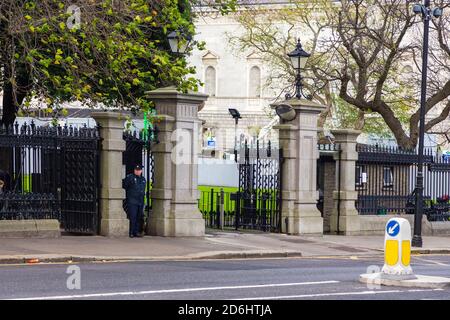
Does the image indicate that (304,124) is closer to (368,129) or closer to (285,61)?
(285,61)

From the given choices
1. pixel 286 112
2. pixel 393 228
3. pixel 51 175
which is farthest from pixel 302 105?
pixel 393 228

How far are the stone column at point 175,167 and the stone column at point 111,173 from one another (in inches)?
49.3

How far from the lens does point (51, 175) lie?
24562 millimetres

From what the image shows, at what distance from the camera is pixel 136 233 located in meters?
25.4

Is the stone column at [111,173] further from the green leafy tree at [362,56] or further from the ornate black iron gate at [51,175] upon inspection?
the green leafy tree at [362,56]

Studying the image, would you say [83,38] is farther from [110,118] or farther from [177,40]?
[177,40]

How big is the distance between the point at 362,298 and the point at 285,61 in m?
33.5

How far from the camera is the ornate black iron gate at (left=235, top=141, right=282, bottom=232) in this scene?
29.5 metres

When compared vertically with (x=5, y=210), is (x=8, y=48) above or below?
above

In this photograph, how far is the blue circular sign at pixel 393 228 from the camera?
17.0 m

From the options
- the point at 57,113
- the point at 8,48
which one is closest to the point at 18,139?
the point at 8,48

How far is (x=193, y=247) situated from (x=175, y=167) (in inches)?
109

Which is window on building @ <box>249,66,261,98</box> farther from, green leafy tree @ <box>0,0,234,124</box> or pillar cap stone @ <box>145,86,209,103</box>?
green leafy tree @ <box>0,0,234,124</box>

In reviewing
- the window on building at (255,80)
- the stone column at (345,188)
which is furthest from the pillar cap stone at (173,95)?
the window on building at (255,80)
